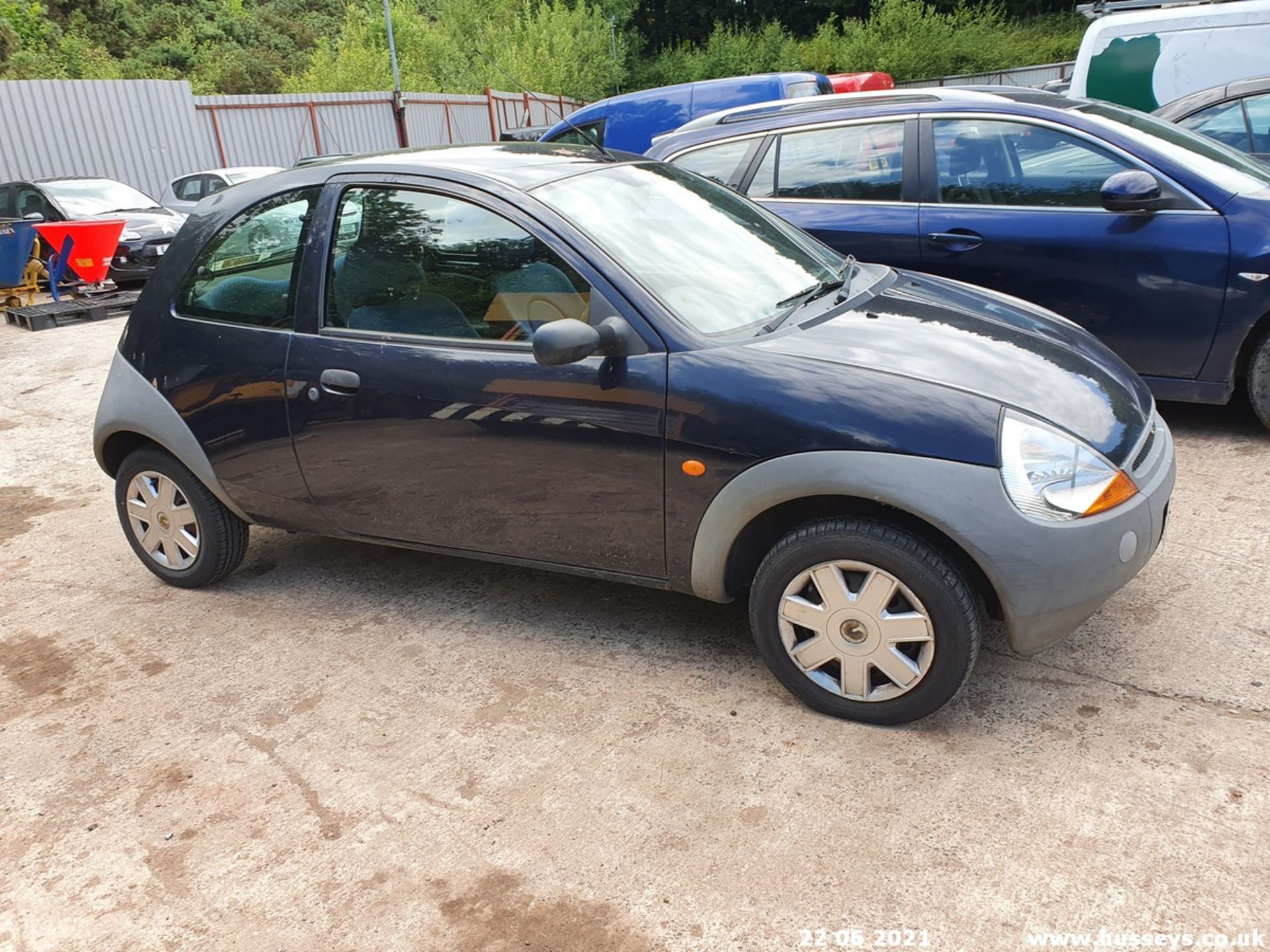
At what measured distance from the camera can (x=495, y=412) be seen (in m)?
3.26

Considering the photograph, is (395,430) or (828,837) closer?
(828,837)

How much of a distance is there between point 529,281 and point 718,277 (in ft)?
2.05

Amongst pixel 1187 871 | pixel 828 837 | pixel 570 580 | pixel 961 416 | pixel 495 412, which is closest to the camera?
pixel 1187 871

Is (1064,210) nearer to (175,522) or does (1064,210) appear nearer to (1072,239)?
(1072,239)

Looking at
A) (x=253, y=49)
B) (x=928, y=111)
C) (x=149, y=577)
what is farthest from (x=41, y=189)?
(x=253, y=49)

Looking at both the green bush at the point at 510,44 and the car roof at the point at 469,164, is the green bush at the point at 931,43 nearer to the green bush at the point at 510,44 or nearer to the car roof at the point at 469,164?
the green bush at the point at 510,44

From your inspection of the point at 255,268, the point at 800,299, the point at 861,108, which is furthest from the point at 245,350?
the point at 861,108

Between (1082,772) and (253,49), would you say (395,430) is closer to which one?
(1082,772)

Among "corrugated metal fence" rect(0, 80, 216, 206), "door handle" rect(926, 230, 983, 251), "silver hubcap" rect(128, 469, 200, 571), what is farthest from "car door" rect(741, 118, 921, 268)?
"corrugated metal fence" rect(0, 80, 216, 206)

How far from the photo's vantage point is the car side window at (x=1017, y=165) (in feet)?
16.1

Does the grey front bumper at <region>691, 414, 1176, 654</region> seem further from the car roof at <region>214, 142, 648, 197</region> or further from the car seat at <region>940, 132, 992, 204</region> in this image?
the car seat at <region>940, 132, 992, 204</region>

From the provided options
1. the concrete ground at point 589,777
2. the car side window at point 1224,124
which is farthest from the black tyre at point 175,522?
the car side window at point 1224,124

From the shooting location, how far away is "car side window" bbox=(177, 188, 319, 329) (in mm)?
3635

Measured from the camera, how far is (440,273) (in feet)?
11.1
